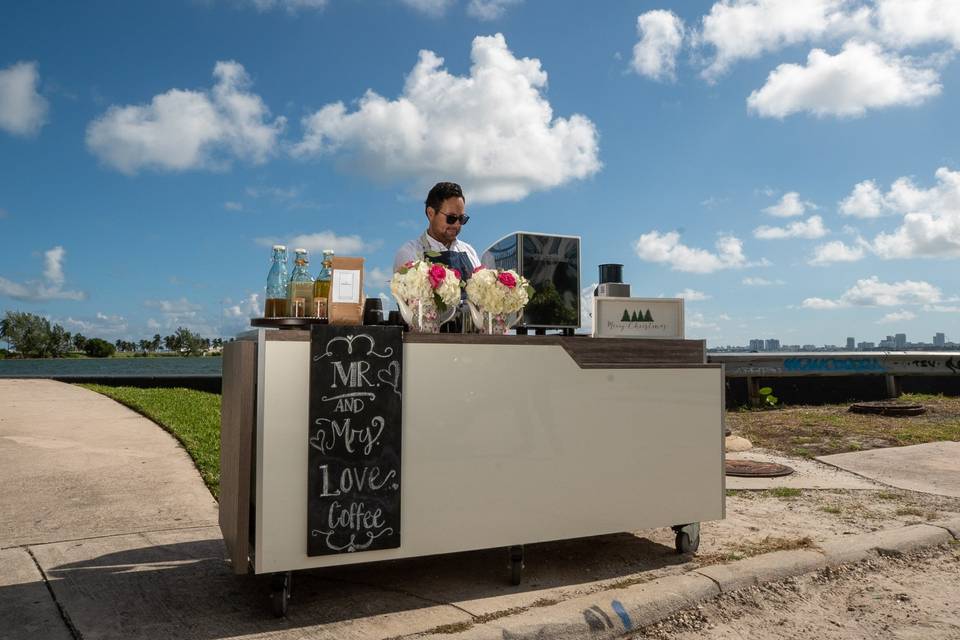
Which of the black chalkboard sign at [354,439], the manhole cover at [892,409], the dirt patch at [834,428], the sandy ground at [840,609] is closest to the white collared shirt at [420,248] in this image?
the black chalkboard sign at [354,439]

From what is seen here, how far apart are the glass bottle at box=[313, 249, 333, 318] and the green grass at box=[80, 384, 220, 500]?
2.29 metres

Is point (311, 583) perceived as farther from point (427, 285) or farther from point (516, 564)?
point (427, 285)

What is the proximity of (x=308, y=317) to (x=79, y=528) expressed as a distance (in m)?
2.58

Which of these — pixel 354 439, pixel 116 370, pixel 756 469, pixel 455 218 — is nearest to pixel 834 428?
pixel 756 469

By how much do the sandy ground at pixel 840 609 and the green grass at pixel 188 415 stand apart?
3298mm

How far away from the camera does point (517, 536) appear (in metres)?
3.18

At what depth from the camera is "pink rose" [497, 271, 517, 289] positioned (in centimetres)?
322

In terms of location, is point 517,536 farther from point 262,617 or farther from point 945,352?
point 945,352

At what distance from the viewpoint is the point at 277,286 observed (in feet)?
10.7

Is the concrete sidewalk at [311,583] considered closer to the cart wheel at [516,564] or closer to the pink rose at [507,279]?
the cart wheel at [516,564]

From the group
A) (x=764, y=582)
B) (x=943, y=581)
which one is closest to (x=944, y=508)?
(x=943, y=581)

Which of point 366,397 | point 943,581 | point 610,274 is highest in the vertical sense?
point 610,274

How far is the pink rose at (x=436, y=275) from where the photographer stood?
10.2 feet

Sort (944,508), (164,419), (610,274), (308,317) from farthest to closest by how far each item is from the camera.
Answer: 1. (164,419)
2. (944,508)
3. (610,274)
4. (308,317)
